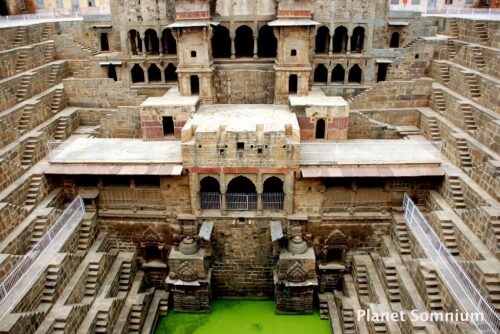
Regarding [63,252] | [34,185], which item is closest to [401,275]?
[63,252]

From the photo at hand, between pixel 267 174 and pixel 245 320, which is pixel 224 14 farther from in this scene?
pixel 245 320

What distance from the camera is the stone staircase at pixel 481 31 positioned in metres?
21.8

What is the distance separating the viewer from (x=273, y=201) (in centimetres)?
1895

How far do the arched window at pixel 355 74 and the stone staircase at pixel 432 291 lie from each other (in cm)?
1495

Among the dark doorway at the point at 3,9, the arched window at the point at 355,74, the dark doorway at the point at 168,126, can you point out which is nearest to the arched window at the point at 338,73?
the arched window at the point at 355,74

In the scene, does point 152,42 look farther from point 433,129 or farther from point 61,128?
point 433,129

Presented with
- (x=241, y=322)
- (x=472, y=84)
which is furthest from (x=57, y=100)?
(x=472, y=84)

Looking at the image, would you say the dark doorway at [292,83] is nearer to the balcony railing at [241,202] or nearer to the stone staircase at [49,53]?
the balcony railing at [241,202]

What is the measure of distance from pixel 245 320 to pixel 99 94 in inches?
594

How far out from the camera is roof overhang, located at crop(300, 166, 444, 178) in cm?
1738

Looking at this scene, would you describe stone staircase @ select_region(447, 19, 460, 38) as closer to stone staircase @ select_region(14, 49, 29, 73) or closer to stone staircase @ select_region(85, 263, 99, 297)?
stone staircase @ select_region(85, 263, 99, 297)

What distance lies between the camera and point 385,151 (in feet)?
63.1

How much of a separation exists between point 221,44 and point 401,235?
1690 cm

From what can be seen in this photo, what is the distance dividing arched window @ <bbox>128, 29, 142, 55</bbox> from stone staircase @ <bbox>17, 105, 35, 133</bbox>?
809cm
